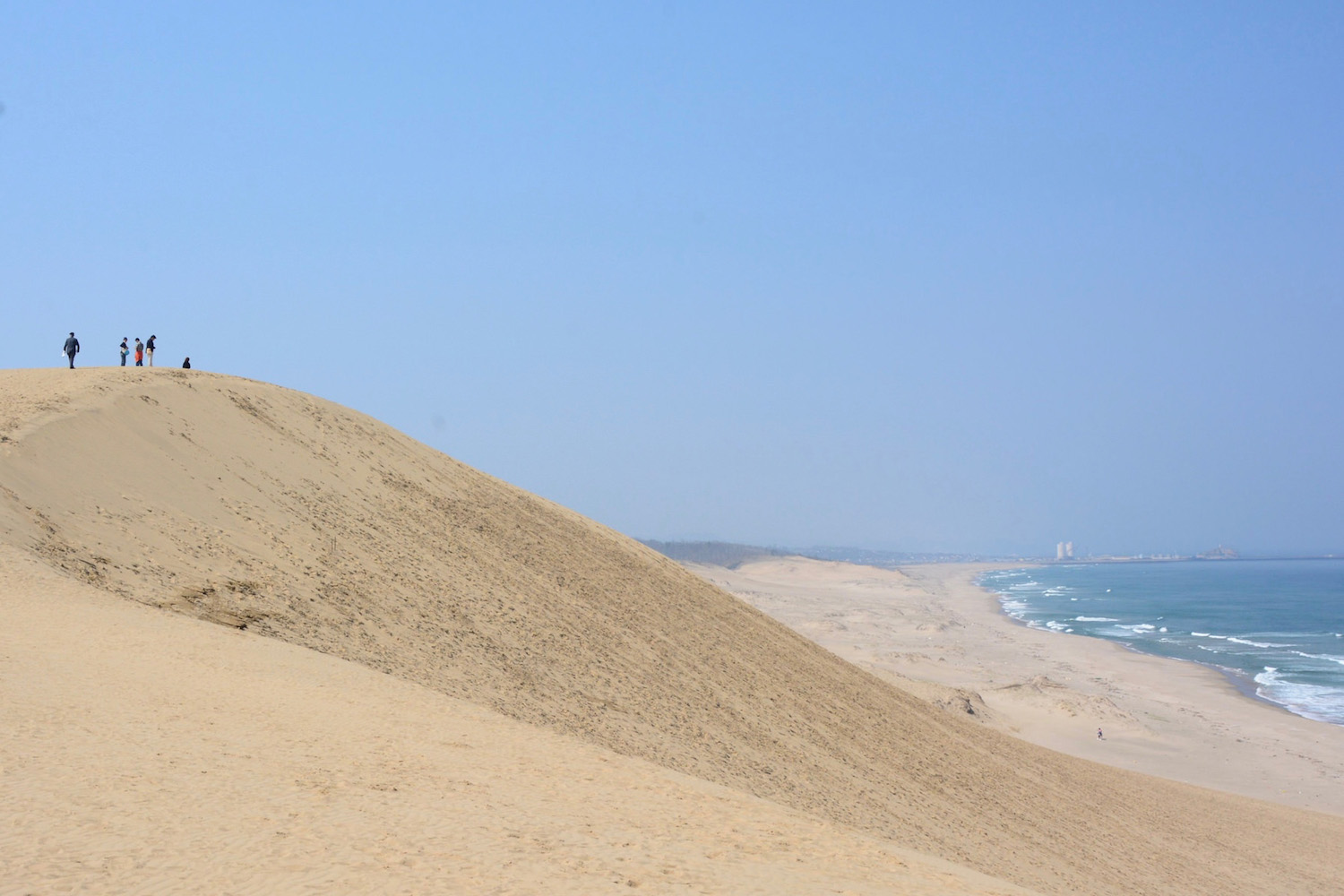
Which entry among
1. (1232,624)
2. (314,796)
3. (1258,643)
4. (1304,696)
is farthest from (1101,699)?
(1232,624)

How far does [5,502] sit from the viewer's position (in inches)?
717

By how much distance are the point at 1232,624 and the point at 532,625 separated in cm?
8944

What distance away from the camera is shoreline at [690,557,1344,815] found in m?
34.7

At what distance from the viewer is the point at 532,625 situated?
72.2 ft

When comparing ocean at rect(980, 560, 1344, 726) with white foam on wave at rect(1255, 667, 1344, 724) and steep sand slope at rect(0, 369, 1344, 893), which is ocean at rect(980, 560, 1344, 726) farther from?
steep sand slope at rect(0, 369, 1344, 893)

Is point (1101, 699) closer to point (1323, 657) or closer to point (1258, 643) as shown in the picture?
point (1323, 657)

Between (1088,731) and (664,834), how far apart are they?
3431cm

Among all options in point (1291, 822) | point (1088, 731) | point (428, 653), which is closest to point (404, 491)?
point (428, 653)

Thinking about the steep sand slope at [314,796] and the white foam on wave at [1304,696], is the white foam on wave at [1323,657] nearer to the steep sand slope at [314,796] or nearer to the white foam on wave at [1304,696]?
the white foam on wave at [1304,696]

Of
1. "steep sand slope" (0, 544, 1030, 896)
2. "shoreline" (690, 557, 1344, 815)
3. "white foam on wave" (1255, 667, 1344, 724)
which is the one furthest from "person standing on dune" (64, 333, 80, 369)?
"white foam on wave" (1255, 667, 1344, 724)

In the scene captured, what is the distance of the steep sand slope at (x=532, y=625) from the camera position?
1775 centimetres

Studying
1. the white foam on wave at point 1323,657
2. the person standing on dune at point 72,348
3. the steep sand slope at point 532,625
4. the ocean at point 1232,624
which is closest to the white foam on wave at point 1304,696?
the ocean at point 1232,624

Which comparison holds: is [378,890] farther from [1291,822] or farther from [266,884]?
[1291,822]

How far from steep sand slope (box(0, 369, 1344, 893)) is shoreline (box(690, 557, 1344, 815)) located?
7683mm
